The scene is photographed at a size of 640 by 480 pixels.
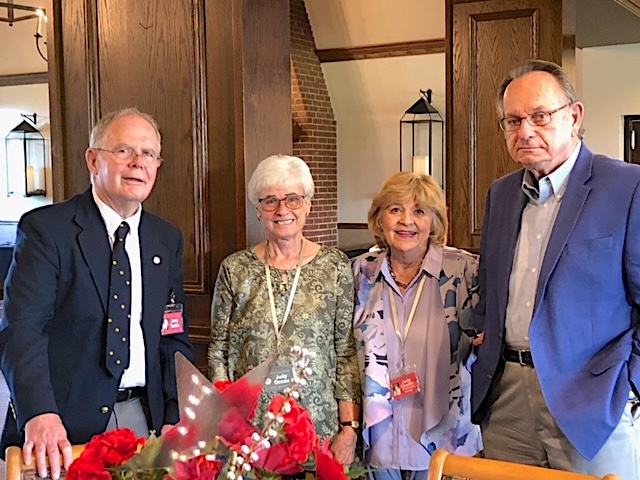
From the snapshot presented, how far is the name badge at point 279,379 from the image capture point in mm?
2527

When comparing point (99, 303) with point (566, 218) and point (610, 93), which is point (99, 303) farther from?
point (610, 93)

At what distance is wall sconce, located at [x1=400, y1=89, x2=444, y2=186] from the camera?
31.2 ft

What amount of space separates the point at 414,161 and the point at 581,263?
24.7 ft

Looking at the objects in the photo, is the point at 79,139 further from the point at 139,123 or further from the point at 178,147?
the point at 139,123

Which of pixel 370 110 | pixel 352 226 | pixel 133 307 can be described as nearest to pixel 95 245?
pixel 133 307

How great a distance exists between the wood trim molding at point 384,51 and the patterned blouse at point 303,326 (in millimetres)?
6481

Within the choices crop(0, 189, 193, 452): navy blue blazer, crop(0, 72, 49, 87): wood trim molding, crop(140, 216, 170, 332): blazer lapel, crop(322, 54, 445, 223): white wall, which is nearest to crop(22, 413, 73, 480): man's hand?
crop(0, 189, 193, 452): navy blue blazer

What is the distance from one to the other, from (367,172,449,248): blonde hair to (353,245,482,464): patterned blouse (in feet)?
0.28

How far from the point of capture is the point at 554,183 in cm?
226

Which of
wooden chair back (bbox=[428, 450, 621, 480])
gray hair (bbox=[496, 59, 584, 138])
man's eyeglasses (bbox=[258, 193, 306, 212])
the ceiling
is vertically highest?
the ceiling

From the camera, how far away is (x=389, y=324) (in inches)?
107

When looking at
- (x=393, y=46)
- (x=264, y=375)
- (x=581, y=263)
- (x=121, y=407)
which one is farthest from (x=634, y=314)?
(x=393, y=46)

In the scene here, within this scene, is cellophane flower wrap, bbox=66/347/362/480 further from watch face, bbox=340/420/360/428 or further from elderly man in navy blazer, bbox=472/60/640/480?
watch face, bbox=340/420/360/428

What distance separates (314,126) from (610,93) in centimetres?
351
